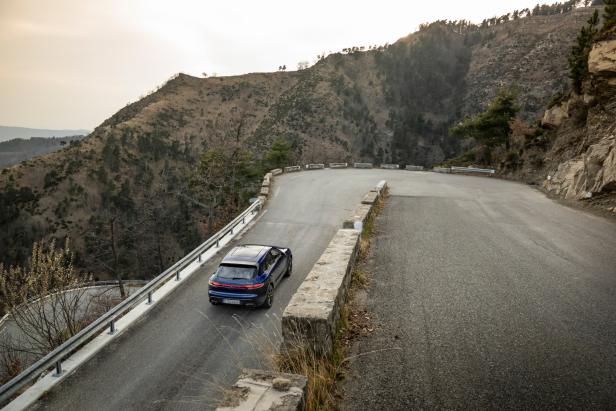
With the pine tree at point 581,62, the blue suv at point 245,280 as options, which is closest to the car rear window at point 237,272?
the blue suv at point 245,280

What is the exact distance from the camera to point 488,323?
568 cm

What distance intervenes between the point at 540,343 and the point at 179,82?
136 m

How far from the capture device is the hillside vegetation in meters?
64.5

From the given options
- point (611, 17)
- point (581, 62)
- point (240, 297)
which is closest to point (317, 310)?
point (240, 297)

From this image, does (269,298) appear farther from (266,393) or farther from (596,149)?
(596,149)

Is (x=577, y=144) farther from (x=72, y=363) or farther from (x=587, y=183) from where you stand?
(x=72, y=363)

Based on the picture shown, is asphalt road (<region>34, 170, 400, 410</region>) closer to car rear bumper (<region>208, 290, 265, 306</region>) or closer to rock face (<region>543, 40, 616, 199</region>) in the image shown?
car rear bumper (<region>208, 290, 265, 306</region>)

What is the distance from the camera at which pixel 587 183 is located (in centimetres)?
1762

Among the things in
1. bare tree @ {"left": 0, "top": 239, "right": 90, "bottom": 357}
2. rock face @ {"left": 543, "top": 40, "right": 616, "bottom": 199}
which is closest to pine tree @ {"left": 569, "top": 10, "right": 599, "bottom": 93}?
rock face @ {"left": 543, "top": 40, "right": 616, "bottom": 199}

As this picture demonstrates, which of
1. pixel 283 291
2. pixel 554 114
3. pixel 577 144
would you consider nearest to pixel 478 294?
pixel 283 291

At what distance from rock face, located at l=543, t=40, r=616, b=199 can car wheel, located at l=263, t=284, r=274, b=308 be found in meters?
14.5

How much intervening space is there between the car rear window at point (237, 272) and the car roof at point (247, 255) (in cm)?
16

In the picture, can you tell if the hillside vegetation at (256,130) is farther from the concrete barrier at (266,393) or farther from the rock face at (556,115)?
the concrete barrier at (266,393)

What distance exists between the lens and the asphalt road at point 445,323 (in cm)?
460
